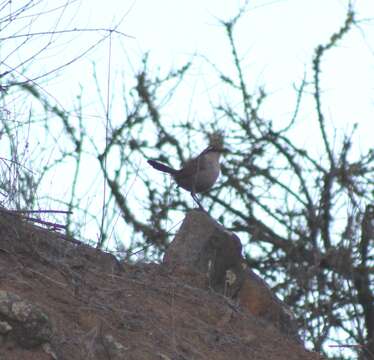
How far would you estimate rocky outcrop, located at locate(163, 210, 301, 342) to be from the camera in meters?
6.72

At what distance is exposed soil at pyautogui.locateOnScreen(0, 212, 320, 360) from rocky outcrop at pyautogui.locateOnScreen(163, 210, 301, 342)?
0.30m

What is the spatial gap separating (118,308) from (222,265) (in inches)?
77.1

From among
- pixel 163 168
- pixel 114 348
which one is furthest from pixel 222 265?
pixel 163 168

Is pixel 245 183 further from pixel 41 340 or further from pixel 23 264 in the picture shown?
pixel 41 340

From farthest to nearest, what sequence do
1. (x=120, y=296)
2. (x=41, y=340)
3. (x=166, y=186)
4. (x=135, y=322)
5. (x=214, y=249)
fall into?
(x=166, y=186), (x=214, y=249), (x=120, y=296), (x=135, y=322), (x=41, y=340)

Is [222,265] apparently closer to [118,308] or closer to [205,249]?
[205,249]

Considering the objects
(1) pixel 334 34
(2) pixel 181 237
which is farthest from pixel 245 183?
(2) pixel 181 237

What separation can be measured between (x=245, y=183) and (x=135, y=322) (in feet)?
26.6

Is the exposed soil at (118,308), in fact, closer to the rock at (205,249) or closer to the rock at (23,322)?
the rock at (23,322)

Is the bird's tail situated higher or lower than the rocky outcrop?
higher

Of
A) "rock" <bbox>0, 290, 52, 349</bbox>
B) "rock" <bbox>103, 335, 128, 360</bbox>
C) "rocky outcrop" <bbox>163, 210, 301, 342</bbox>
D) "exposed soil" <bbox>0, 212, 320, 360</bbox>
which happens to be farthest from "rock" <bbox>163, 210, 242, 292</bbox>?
"rock" <bbox>0, 290, 52, 349</bbox>

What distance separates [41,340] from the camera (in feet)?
13.8

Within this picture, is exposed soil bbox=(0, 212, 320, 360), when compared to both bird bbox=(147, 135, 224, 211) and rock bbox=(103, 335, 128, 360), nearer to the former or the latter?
rock bbox=(103, 335, 128, 360)

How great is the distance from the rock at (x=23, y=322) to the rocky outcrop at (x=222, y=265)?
2.46 meters
